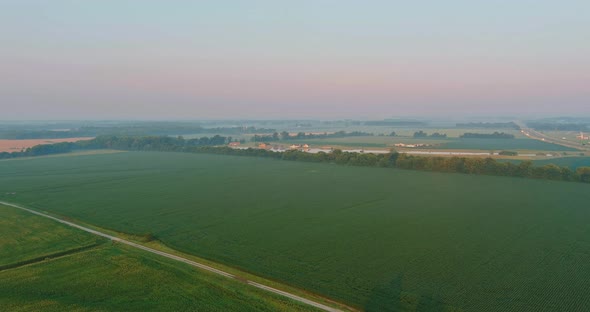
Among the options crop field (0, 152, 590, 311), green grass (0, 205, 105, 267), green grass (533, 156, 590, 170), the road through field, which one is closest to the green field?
green grass (533, 156, 590, 170)

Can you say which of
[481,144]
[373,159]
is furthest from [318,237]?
[481,144]

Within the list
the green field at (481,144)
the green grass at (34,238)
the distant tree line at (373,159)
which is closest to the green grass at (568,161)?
the distant tree line at (373,159)

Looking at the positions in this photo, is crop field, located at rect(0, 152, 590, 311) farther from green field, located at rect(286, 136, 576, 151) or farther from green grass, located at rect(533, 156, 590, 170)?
green field, located at rect(286, 136, 576, 151)

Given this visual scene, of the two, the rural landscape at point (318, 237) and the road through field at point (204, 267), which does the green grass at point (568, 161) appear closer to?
the rural landscape at point (318, 237)

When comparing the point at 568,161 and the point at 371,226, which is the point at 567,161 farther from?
the point at 371,226

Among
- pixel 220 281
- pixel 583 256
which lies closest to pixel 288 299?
pixel 220 281
